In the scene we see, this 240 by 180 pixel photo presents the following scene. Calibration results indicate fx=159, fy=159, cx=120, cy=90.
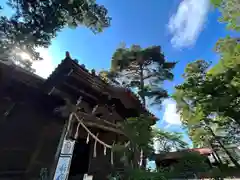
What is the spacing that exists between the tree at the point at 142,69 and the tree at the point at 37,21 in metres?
6.35

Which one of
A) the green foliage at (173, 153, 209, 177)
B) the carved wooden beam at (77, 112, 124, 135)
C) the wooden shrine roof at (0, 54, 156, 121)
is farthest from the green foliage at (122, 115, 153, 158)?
the green foliage at (173, 153, 209, 177)

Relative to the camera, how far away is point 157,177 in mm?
4875

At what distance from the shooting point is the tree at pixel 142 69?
16281 millimetres

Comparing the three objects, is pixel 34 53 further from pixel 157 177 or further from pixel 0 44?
pixel 157 177

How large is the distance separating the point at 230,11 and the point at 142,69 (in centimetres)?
891

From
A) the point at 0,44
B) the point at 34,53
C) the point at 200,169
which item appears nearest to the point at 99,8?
the point at 34,53

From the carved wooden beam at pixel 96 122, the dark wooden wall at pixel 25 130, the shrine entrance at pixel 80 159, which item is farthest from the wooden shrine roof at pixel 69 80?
the shrine entrance at pixel 80 159

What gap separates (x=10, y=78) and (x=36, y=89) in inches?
24.6

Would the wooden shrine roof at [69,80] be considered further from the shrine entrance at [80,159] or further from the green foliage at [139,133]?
the shrine entrance at [80,159]

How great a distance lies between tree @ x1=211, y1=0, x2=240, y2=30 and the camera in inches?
349

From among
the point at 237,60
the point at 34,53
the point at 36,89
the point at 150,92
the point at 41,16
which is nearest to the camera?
the point at 36,89

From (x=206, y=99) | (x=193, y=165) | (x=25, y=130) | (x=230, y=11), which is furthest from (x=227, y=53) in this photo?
(x=25, y=130)

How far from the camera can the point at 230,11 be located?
30.2 feet

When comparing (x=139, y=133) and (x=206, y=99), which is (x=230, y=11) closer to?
(x=206, y=99)
